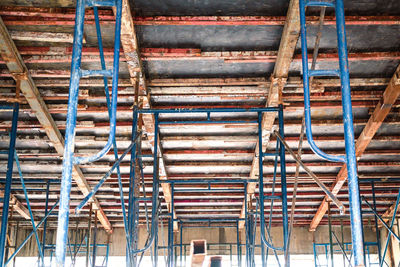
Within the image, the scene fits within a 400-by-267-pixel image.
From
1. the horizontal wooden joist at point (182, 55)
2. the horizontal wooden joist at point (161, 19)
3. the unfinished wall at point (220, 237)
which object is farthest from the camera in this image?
the unfinished wall at point (220, 237)

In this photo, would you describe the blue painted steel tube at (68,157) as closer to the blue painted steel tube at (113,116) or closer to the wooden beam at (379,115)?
the blue painted steel tube at (113,116)

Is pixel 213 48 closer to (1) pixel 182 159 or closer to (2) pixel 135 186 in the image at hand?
(2) pixel 135 186

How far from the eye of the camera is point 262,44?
338 inches

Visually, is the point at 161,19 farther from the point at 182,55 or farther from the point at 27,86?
the point at 27,86

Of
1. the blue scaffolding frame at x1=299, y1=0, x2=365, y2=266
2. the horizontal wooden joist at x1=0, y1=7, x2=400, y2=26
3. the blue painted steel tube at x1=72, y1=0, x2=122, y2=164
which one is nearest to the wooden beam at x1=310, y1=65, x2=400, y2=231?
the horizontal wooden joist at x1=0, y1=7, x2=400, y2=26

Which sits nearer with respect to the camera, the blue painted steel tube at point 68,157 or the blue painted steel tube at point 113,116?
the blue painted steel tube at point 68,157

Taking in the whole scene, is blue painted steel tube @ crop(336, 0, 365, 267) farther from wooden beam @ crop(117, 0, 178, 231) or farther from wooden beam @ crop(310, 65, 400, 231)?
wooden beam @ crop(310, 65, 400, 231)

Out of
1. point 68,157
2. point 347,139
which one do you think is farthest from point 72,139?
point 347,139

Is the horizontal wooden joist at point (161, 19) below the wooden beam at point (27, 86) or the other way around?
the other way around

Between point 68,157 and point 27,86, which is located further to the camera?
point 27,86

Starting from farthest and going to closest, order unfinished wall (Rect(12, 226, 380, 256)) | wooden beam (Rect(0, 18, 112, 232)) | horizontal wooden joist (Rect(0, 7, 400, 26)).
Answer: unfinished wall (Rect(12, 226, 380, 256)), wooden beam (Rect(0, 18, 112, 232)), horizontal wooden joist (Rect(0, 7, 400, 26))

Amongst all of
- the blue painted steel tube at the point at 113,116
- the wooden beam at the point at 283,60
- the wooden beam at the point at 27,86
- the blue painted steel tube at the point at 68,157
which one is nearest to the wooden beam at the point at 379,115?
the wooden beam at the point at 283,60

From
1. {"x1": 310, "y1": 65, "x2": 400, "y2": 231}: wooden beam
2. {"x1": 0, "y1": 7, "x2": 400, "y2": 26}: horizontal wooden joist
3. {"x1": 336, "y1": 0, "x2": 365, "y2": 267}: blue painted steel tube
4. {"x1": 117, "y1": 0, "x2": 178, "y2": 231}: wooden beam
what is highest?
{"x1": 0, "y1": 7, "x2": 400, "y2": 26}: horizontal wooden joist

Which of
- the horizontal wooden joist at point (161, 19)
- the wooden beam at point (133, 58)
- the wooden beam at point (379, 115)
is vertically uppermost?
the horizontal wooden joist at point (161, 19)
